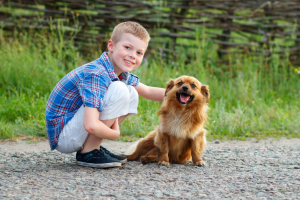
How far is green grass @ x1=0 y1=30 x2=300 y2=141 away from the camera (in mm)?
4801

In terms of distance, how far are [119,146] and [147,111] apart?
1111 millimetres

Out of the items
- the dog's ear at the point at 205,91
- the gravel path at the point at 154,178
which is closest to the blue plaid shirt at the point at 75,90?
the gravel path at the point at 154,178

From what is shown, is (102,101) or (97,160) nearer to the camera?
(102,101)

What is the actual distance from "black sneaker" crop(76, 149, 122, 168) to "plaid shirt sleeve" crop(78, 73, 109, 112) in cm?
48

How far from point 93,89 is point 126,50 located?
0.49m

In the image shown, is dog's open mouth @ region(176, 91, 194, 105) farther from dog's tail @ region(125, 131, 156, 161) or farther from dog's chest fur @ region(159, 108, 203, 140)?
dog's tail @ region(125, 131, 156, 161)

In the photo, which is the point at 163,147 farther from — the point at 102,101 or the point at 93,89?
the point at 93,89

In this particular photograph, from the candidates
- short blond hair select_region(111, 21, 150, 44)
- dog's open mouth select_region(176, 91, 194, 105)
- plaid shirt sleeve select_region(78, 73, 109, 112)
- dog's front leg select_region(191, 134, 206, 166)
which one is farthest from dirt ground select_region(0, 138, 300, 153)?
short blond hair select_region(111, 21, 150, 44)

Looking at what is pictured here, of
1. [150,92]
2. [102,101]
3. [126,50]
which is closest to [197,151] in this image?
[150,92]

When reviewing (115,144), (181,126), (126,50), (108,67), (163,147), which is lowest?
(115,144)

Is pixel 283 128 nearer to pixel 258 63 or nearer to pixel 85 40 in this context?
pixel 258 63

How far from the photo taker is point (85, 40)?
732cm

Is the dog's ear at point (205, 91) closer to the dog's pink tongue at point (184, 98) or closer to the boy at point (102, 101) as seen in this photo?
the dog's pink tongue at point (184, 98)

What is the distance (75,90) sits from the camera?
9.47 ft
